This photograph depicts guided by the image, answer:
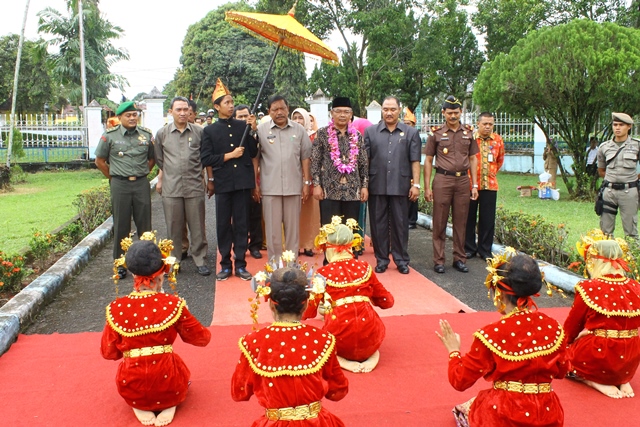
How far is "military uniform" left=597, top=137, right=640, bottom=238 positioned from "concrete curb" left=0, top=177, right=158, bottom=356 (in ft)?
20.6

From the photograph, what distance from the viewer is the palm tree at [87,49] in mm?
26859

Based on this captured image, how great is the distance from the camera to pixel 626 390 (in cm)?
339

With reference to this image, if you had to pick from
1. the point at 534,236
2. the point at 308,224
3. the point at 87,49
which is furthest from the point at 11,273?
the point at 87,49

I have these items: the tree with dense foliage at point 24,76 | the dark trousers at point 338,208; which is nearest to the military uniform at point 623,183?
the dark trousers at point 338,208

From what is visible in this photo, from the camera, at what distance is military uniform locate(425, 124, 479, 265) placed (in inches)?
249

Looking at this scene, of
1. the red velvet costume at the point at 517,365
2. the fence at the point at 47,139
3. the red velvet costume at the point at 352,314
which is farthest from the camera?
the fence at the point at 47,139

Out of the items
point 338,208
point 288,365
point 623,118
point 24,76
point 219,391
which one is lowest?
point 219,391

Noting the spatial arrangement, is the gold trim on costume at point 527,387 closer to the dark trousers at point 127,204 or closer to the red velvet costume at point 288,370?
the red velvet costume at point 288,370

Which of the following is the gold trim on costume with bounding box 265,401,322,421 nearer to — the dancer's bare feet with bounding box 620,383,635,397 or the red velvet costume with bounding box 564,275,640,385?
the red velvet costume with bounding box 564,275,640,385

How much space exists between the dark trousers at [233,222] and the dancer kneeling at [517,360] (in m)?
3.58

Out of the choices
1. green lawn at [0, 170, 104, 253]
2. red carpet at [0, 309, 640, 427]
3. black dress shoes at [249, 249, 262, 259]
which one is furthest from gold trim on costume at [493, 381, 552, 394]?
green lawn at [0, 170, 104, 253]

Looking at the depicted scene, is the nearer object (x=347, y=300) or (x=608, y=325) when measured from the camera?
(x=608, y=325)

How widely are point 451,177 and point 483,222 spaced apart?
35.6 inches

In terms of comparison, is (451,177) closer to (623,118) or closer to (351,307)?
(623,118)
